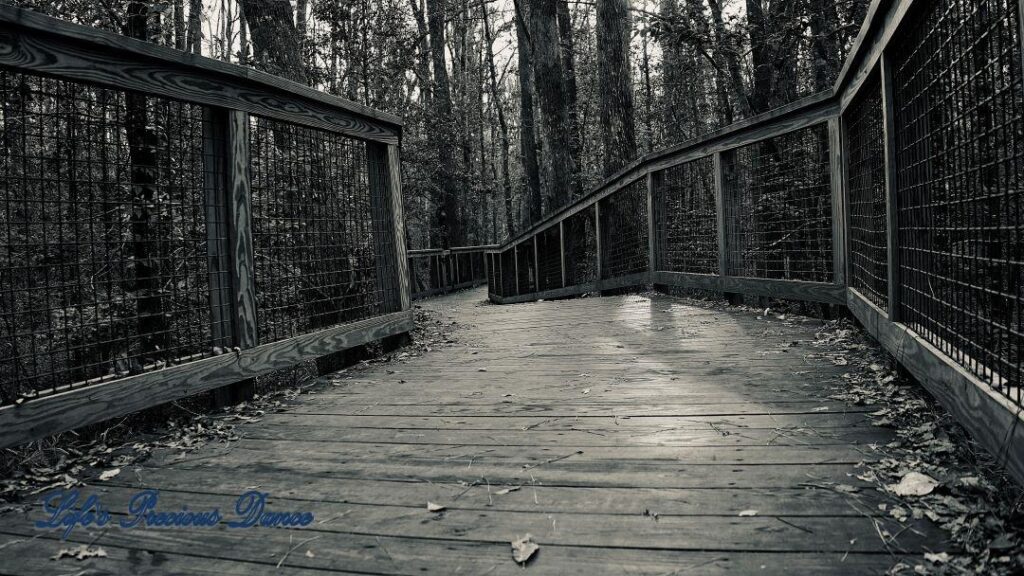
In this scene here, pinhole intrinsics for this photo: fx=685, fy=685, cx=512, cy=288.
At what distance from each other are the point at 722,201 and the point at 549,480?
421cm

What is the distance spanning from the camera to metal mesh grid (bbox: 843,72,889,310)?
10.6 feet

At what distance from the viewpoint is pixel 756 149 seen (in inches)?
228

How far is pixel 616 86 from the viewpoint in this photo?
10.3 meters

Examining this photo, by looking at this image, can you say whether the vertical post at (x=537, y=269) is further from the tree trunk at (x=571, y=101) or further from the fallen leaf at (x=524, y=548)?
the fallen leaf at (x=524, y=548)

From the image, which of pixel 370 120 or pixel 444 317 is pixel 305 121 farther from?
pixel 444 317

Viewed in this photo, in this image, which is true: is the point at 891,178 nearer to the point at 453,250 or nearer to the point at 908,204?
the point at 908,204

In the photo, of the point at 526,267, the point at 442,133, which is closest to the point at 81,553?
the point at 526,267

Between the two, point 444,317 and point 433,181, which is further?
point 433,181

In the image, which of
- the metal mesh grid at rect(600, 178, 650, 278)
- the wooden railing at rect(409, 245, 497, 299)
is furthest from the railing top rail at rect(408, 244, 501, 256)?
the metal mesh grid at rect(600, 178, 650, 278)

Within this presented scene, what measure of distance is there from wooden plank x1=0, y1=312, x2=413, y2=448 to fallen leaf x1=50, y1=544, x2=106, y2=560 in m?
0.70

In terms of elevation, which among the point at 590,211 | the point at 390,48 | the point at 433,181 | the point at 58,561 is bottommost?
the point at 58,561

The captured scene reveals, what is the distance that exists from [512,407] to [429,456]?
2.24ft

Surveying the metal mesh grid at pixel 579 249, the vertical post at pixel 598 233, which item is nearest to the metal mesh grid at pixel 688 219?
the vertical post at pixel 598 233

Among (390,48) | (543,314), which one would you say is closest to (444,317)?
(543,314)
